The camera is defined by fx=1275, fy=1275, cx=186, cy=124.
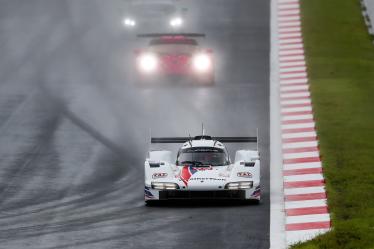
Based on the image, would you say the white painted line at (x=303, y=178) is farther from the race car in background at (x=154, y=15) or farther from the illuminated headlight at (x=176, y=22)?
the illuminated headlight at (x=176, y=22)

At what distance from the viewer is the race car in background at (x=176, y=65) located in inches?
1572

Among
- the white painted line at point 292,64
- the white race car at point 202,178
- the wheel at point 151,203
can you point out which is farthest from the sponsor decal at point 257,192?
the white painted line at point 292,64

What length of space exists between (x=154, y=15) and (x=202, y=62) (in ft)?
34.9

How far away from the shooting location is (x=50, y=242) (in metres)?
21.2

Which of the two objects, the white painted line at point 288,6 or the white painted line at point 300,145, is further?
the white painted line at point 288,6

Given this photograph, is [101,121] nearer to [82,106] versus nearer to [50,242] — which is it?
[82,106]

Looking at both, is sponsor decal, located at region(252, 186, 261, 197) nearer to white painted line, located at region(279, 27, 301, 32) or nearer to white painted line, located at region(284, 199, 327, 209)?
white painted line, located at region(284, 199, 327, 209)

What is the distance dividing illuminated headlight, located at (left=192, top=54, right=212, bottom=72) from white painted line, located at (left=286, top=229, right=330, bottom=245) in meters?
18.0

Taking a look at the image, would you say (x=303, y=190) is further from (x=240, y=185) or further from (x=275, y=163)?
(x=275, y=163)

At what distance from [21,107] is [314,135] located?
8.93m

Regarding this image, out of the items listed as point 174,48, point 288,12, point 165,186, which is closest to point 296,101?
point 174,48

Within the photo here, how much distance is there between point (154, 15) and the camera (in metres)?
50.1

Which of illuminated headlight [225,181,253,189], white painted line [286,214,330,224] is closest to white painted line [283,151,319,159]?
illuminated headlight [225,181,253,189]

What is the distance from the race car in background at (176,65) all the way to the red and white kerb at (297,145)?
7.94 feet
